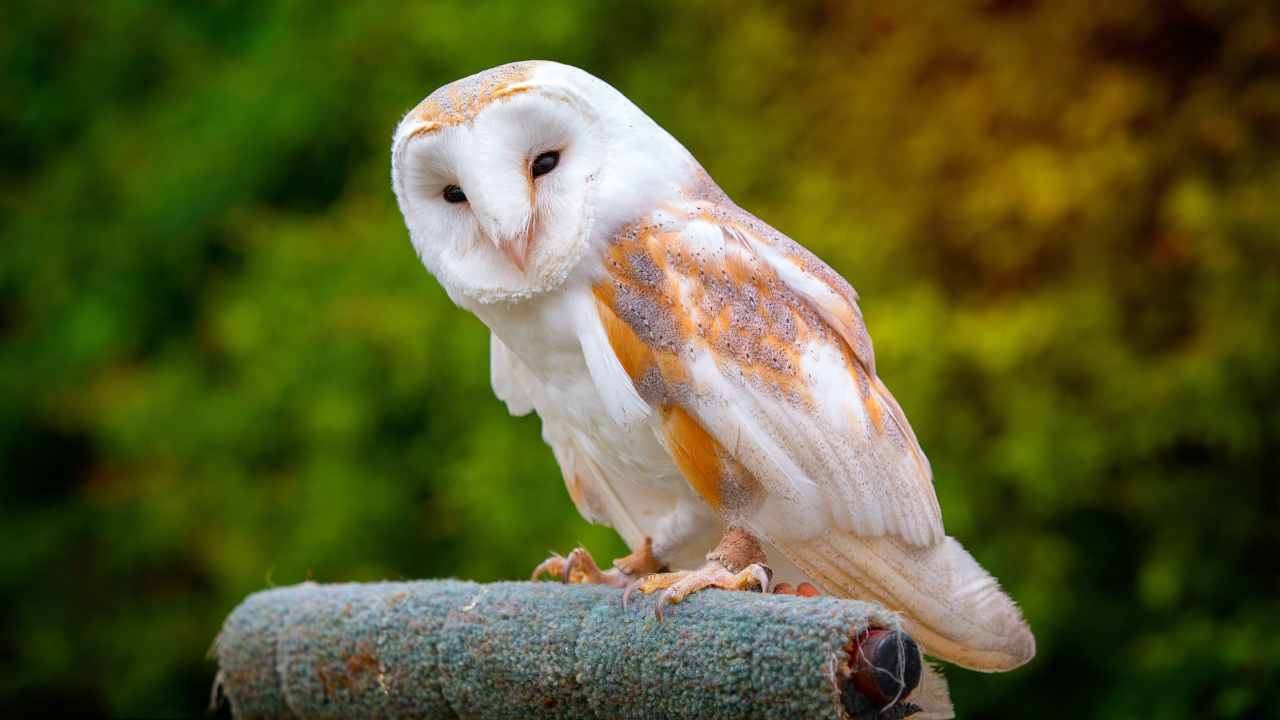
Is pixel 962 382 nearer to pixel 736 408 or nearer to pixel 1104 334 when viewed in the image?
pixel 1104 334

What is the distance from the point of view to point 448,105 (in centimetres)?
149

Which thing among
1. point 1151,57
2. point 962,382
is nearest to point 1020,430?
point 962,382

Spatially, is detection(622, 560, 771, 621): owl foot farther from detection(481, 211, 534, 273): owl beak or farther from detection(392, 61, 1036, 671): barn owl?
detection(481, 211, 534, 273): owl beak

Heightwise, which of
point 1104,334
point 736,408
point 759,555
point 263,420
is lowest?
point 263,420

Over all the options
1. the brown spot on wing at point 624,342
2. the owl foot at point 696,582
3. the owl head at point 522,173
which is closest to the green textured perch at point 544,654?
the owl foot at point 696,582

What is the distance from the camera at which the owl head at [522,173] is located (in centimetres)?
146

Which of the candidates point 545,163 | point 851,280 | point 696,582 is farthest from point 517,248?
point 851,280

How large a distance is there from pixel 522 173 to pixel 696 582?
507 millimetres

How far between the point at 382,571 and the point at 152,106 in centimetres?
205

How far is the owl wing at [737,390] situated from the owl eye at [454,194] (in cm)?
20

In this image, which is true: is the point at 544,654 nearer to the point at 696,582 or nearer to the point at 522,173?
the point at 696,582

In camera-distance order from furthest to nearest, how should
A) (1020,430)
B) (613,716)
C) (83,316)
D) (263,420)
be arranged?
1. (83,316)
2. (263,420)
3. (1020,430)
4. (613,716)

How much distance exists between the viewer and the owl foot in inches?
55.9

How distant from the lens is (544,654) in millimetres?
1485
